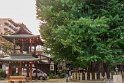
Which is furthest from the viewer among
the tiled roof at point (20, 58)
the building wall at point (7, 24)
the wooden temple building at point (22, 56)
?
the building wall at point (7, 24)

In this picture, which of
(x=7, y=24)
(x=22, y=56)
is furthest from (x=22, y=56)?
(x=7, y=24)

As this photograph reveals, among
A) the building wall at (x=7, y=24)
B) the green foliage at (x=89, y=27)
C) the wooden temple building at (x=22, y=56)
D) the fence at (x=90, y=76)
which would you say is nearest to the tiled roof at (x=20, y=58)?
the wooden temple building at (x=22, y=56)

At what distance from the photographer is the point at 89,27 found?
102ft

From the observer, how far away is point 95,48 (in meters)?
32.8

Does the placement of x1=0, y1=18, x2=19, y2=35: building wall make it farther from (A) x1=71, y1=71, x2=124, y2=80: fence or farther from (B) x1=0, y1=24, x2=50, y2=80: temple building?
(A) x1=71, y1=71, x2=124, y2=80: fence

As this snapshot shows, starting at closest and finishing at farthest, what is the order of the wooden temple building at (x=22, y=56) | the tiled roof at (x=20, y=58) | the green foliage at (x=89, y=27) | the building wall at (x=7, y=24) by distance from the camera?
the green foliage at (x=89, y=27) < the tiled roof at (x=20, y=58) < the wooden temple building at (x=22, y=56) < the building wall at (x=7, y=24)

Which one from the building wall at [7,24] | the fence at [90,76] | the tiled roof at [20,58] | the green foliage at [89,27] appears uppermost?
the building wall at [7,24]

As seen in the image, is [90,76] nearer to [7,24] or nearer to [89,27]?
[89,27]

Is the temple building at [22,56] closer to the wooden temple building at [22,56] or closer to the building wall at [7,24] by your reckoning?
the wooden temple building at [22,56]

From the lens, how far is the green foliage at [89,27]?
1246 inches

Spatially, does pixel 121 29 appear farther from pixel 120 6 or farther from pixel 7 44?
pixel 7 44

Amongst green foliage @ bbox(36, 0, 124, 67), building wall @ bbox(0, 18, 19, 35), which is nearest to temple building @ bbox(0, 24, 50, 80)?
green foliage @ bbox(36, 0, 124, 67)

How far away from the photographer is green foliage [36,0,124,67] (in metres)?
31.6

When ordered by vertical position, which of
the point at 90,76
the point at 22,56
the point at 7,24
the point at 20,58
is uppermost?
the point at 7,24
